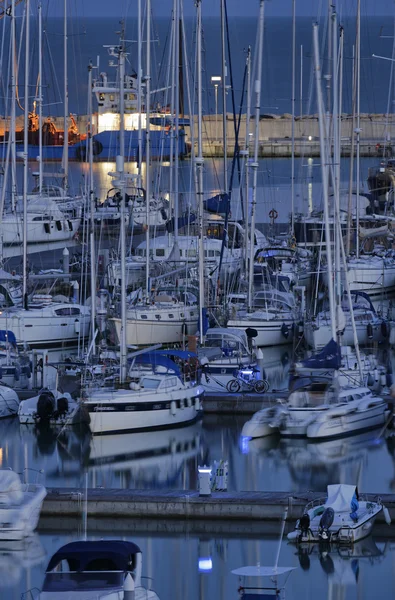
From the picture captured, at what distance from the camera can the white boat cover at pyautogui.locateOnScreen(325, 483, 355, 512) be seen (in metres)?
15.9

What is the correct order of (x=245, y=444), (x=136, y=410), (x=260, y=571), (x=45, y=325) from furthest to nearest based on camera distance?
(x=45, y=325)
(x=136, y=410)
(x=245, y=444)
(x=260, y=571)

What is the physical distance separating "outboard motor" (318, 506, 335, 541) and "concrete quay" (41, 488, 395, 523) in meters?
0.69

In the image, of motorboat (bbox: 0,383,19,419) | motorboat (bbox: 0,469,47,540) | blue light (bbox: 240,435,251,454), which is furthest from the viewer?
motorboat (bbox: 0,383,19,419)

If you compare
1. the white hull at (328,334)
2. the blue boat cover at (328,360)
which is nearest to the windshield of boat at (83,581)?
the blue boat cover at (328,360)

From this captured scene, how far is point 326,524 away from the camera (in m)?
15.6

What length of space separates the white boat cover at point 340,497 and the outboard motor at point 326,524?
0.66 feet

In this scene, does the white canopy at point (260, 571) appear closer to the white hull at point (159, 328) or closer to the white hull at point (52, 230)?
the white hull at point (159, 328)

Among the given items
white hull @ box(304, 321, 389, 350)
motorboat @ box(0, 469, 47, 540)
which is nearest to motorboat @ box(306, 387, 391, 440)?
white hull @ box(304, 321, 389, 350)

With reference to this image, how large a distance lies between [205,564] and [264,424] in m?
5.42

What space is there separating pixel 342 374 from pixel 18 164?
57899mm

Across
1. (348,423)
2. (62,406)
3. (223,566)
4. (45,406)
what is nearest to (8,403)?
(45,406)

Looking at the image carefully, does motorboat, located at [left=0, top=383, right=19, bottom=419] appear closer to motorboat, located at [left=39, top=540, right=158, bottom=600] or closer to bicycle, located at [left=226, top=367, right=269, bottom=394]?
bicycle, located at [left=226, top=367, right=269, bottom=394]

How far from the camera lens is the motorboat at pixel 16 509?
16.0 m

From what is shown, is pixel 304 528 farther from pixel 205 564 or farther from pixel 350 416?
pixel 350 416
